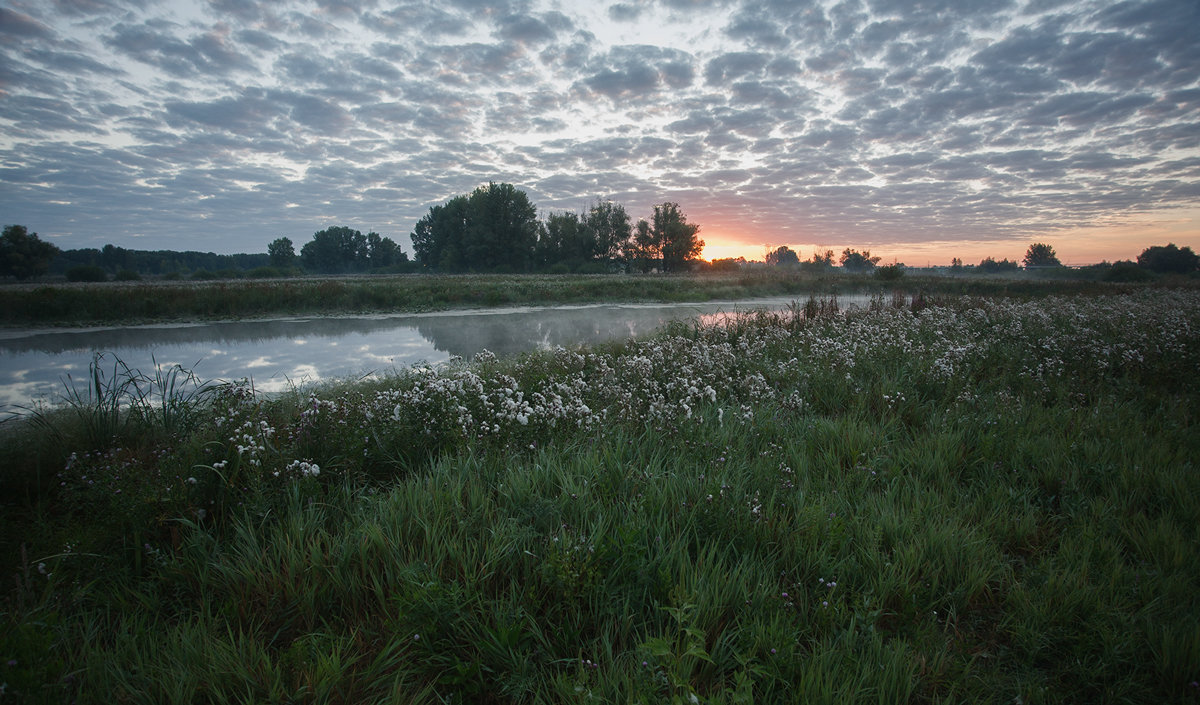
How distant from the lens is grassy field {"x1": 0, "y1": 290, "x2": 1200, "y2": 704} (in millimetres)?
2340

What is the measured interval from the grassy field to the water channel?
4.51 meters

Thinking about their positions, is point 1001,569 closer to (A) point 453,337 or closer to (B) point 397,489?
(B) point 397,489

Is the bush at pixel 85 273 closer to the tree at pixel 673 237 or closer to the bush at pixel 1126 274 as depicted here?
the tree at pixel 673 237

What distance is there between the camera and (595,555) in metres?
2.89

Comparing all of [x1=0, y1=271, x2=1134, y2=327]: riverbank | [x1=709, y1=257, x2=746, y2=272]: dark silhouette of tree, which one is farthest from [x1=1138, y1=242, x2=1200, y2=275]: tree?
[x1=709, y1=257, x2=746, y2=272]: dark silhouette of tree

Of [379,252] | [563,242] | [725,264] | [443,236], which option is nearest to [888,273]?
[725,264]

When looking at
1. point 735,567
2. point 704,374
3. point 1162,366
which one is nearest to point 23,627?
point 735,567

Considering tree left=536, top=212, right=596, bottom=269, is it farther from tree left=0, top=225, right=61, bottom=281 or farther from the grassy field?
the grassy field

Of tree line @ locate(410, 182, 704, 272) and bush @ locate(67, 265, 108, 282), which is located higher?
tree line @ locate(410, 182, 704, 272)

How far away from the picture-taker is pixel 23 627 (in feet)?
6.80

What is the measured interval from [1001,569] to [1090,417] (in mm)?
3845

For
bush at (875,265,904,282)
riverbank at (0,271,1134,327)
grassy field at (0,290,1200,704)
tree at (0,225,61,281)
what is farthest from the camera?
bush at (875,265,904,282)

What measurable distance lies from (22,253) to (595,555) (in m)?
43.3

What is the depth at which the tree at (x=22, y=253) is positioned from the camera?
92.4 feet
